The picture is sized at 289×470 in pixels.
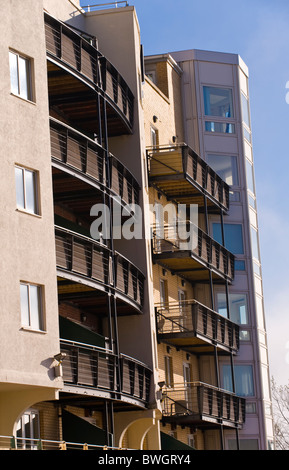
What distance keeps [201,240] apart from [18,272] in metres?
16.9

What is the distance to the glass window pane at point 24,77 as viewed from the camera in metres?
27.1

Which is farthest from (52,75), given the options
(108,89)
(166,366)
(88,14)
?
(166,366)

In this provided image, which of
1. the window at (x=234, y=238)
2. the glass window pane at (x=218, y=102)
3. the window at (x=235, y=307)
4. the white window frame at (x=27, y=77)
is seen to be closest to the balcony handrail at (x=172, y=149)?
the window at (x=234, y=238)

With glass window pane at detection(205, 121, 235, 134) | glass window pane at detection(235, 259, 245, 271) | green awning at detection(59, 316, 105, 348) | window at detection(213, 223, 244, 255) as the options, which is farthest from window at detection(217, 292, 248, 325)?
green awning at detection(59, 316, 105, 348)

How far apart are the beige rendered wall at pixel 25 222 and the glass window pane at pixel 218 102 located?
2033 cm

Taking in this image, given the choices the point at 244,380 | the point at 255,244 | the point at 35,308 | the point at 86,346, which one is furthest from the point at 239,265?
the point at 35,308

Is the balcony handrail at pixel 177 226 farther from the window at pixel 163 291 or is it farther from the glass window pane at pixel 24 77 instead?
the glass window pane at pixel 24 77

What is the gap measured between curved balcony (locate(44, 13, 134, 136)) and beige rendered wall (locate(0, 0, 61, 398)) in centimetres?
143

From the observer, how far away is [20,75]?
2711 centimetres

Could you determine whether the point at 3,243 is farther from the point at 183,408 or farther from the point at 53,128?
the point at 183,408

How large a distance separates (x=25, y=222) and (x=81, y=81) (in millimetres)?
6467

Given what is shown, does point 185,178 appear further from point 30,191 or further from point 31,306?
point 31,306


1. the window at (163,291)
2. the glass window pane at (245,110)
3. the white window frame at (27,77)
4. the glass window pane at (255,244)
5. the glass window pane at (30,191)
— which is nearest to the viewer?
the glass window pane at (30,191)

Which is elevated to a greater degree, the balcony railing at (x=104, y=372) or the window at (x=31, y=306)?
the window at (x=31, y=306)
